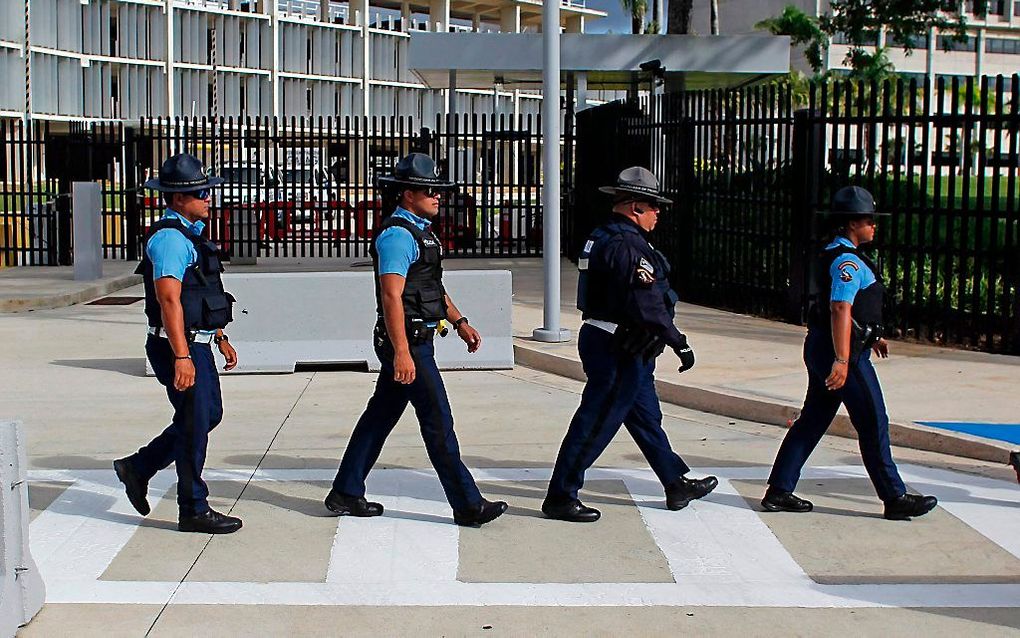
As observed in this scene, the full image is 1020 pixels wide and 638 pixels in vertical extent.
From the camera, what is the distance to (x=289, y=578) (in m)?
6.04

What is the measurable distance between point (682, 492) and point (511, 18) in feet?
281

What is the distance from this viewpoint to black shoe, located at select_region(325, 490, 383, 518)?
699 cm

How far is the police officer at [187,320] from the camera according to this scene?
6.37 m

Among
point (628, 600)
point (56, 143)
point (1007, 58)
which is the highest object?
point (1007, 58)

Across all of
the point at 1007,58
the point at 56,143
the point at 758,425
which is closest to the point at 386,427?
the point at 758,425

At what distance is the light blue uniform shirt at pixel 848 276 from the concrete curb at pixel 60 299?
12.3 m

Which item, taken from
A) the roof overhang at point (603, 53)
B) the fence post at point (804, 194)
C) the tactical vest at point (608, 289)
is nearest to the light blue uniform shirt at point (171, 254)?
the tactical vest at point (608, 289)

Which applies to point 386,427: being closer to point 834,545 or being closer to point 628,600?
point 628,600

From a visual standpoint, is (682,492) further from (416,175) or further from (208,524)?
(208,524)

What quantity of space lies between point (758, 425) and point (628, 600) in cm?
409

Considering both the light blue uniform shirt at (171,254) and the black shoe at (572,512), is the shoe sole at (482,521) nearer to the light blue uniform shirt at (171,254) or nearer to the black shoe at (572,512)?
the black shoe at (572,512)

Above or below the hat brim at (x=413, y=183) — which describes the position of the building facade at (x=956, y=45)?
above

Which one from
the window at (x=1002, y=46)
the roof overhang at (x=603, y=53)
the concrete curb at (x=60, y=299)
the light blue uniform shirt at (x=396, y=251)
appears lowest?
the concrete curb at (x=60, y=299)

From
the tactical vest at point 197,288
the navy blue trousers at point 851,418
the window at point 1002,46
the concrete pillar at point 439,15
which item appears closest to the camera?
the tactical vest at point 197,288
